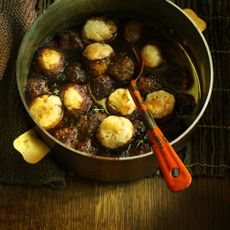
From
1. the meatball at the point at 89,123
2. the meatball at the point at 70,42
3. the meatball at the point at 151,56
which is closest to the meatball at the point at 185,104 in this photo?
the meatball at the point at 151,56

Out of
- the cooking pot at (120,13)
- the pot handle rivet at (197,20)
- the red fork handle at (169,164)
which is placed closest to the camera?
the red fork handle at (169,164)

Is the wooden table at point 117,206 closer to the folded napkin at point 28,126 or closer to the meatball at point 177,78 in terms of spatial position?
the folded napkin at point 28,126

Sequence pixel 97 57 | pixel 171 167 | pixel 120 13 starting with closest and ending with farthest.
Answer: pixel 171 167
pixel 97 57
pixel 120 13

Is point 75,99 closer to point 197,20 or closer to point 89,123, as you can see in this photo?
point 89,123

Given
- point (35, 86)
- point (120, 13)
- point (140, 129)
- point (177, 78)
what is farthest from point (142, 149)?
point (120, 13)

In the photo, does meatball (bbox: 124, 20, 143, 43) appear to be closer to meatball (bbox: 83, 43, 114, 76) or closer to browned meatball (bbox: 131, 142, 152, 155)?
meatball (bbox: 83, 43, 114, 76)

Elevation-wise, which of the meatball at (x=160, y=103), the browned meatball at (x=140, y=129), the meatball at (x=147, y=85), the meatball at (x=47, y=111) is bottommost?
the browned meatball at (x=140, y=129)

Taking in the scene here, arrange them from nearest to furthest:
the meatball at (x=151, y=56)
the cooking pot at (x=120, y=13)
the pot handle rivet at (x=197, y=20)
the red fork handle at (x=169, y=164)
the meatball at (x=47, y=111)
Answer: the red fork handle at (x=169, y=164) → the cooking pot at (x=120, y=13) → the meatball at (x=47, y=111) → the meatball at (x=151, y=56) → the pot handle rivet at (x=197, y=20)
